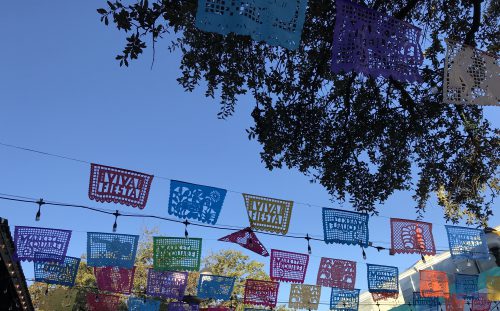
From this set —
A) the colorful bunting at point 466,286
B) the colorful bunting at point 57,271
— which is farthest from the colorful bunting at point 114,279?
the colorful bunting at point 466,286

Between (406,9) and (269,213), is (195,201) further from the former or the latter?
(406,9)

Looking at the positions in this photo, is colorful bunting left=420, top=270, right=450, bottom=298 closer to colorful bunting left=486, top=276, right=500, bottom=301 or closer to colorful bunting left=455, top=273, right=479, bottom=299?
colorful bunting left=455, top=273, right=479, bottom=299

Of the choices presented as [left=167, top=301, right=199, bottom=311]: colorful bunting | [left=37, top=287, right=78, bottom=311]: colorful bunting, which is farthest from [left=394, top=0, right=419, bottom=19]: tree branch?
[left=37, top=287, right=78, bottom=311]: colorful bunting

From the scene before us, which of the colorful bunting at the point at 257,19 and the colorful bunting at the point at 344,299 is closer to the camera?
the colorful bunting at the point at 257,19

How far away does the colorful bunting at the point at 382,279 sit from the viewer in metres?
9.52

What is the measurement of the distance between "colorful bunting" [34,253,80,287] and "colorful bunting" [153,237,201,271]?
1.61 meters

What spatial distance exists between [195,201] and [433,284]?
7052 millimetres

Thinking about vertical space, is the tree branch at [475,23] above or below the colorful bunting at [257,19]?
above

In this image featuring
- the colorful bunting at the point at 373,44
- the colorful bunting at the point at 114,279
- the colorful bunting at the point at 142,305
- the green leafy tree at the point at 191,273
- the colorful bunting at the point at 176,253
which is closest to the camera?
the colorful bunting at the point at 373,44

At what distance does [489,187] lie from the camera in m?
7.30

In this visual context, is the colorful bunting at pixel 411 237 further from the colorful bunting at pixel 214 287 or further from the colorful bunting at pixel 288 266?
the colorful bunting at pixel 214 287

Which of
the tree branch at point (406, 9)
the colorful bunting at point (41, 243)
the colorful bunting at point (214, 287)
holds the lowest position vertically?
the colorful bunting at point (214, 287)

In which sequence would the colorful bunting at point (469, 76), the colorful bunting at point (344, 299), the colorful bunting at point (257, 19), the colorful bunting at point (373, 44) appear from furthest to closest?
the colorful bunting at point (344, 299) → the colorful bunting at point (469, 76) → the colorful bunting at point (373, 44) → the colorful bunting at point (257, 19)

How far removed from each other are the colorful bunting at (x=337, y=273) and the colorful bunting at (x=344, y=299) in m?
0.36
